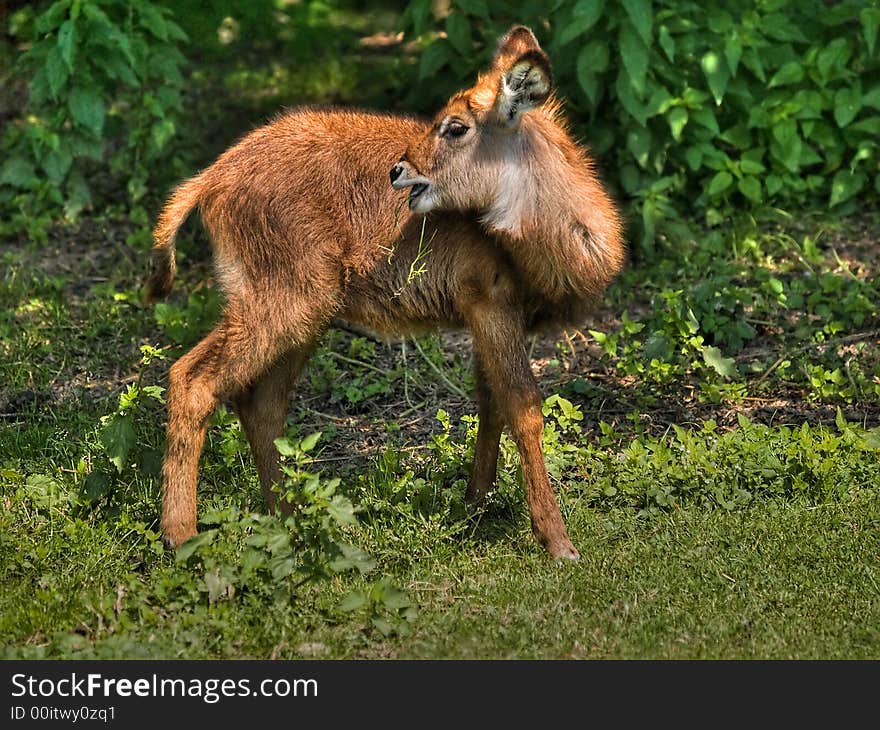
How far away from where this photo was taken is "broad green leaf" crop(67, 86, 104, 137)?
28.8ft

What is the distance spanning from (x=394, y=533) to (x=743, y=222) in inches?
154

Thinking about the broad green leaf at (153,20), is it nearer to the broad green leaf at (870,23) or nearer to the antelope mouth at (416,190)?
the antelope mouth at (416,190)

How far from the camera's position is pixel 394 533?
6.21m

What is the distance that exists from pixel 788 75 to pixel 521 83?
349 centimetres

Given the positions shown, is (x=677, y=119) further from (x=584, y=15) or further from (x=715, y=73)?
(x=584, y=15)

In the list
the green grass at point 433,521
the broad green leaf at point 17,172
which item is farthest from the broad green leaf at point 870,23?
the broad green leaf at point 17,172

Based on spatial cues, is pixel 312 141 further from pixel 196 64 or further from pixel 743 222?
pixel 196 64

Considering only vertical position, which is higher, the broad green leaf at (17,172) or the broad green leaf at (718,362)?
the broad green leaf at (718,362)

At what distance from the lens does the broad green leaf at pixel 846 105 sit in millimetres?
8750

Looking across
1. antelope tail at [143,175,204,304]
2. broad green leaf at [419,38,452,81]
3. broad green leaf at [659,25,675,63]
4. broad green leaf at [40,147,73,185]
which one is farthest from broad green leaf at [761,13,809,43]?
broad green leaf at [40,147,73,185]

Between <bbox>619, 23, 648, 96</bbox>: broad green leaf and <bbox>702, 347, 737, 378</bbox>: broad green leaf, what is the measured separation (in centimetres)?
192

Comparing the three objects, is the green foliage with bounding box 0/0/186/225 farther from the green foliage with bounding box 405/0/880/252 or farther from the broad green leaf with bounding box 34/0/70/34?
the green foliage with bounding box 405/0/880/252

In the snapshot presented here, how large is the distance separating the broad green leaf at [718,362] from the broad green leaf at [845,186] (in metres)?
2.17

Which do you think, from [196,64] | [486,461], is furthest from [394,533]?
[196,64]
